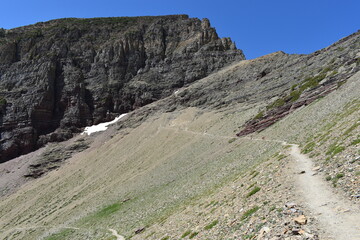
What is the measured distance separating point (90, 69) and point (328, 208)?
13913 cm

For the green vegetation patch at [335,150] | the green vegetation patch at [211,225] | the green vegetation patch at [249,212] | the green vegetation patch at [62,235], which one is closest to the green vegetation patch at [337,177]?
the green vegetation patch at [335,150]

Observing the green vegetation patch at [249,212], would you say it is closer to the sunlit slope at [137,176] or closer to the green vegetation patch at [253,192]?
the green vegetation patch at [253,192]

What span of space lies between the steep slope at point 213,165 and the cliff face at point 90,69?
21.7m

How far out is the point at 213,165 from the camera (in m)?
41.2

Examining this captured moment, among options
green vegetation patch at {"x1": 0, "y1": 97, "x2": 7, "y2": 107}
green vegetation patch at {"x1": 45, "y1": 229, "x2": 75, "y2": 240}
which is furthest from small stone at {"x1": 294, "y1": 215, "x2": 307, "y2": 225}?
green vegetation patch at {"x1": 0, "y1": 97, "x2": 7, "y2": 107}

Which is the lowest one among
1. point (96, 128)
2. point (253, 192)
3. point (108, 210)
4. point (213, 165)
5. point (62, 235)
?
point (62, 235)

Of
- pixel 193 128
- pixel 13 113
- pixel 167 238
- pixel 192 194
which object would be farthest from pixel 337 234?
pixel 13 113

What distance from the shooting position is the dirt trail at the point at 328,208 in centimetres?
965

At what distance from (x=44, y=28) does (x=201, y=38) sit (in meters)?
88.3

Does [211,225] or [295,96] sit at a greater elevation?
[295,96]

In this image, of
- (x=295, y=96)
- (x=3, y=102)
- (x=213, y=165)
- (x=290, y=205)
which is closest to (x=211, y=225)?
(x=290, y=205)

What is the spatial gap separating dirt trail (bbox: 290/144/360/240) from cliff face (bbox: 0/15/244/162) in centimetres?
10803

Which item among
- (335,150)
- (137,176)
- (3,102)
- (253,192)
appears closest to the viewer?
(253,192)

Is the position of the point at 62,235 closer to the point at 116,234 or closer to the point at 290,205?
the point at 116,234
